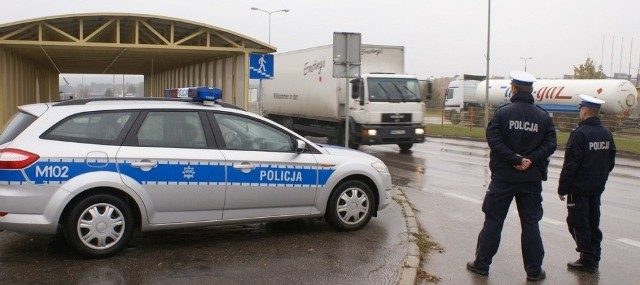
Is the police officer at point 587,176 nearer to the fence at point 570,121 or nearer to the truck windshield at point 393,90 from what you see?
the truck windshield at point 393,90

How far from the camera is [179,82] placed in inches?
822

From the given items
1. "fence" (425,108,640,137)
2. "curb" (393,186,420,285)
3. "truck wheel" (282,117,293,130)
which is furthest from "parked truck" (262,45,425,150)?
"fence" (425,108,640,137)

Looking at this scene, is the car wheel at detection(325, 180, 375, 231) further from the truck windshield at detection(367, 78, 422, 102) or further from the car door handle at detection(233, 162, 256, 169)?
the truck windshield at detection(367, 78, 422, 102)

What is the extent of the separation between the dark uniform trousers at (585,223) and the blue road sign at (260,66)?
1050cm

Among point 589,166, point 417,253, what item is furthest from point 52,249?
point 589,166

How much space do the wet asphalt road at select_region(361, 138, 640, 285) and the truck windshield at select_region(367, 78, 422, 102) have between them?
2219 mm

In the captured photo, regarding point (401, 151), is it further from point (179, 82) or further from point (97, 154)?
point (97, 154)

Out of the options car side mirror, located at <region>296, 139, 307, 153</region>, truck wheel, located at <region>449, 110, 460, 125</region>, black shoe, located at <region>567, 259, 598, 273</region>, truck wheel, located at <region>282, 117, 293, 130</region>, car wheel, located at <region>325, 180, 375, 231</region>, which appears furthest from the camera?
truck wheel, located at <region>449, 110, 460, 125</region>

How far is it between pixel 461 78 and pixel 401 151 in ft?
88.4

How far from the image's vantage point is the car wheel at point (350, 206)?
22.3 feet

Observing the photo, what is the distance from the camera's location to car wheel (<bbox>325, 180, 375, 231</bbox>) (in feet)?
22.3

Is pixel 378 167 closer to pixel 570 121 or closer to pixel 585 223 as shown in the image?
pixel 585 223

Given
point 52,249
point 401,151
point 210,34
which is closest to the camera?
point 52,249

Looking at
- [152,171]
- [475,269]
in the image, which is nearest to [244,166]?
[152,171]
